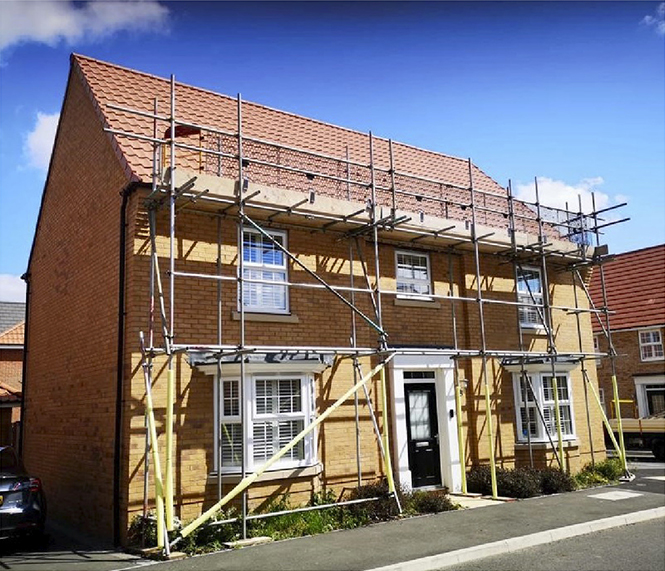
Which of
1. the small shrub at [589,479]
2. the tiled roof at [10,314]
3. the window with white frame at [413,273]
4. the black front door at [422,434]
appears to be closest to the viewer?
the black front door at [422,434]

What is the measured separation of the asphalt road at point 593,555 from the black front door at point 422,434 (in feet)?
11.9

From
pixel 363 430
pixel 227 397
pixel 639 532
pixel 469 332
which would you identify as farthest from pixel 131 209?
pixel 639 532

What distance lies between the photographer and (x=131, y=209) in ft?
32.4

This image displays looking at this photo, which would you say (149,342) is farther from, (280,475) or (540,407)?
(540,407)

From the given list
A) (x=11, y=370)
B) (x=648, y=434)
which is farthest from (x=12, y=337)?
(x=648, y=434)

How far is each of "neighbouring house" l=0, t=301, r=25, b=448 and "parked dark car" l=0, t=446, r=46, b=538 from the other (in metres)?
6.90

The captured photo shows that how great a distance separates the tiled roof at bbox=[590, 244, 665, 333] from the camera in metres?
25.2

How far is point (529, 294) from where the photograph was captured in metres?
14.6

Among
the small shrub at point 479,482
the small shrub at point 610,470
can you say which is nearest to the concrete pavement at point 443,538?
the small shrub at point 479,482

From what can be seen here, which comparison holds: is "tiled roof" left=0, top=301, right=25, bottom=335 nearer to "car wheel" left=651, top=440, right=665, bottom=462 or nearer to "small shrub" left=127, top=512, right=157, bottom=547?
"small shrub" left=127, top=512, right=157, bottom=547

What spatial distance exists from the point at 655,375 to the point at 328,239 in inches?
708

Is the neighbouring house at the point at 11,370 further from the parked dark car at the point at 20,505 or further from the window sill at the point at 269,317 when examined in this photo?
the window sill at the point at 269,317

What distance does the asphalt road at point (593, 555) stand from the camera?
7.33 metres

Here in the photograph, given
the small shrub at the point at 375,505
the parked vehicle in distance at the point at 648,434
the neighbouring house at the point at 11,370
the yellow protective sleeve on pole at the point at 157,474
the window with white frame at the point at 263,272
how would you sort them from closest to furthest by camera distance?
the yellow protective sleeve on pole at the point at 157,474, the small shrub at the point at 375,505, the window with white frame at the point at 263,272, the neighbouring house at the point at 11,370, the parked vehicle in distance at the point at 648,434
